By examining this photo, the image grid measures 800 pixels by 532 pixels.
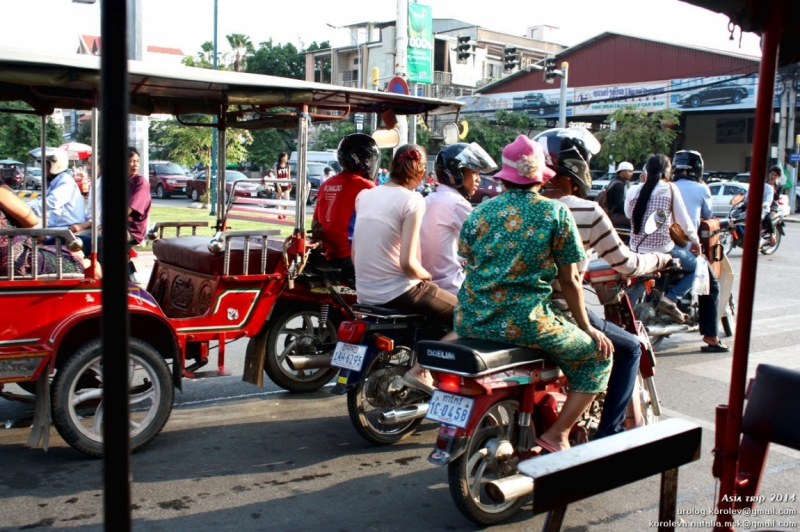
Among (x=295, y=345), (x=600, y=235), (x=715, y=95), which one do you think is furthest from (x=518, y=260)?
(x=715, y=95)

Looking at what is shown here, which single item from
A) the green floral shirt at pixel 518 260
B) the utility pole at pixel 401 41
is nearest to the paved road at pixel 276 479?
the green floral shirt at pixel 518 260

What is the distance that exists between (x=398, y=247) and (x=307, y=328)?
1489 mm

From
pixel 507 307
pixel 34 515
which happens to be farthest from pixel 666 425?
pixel 34 515

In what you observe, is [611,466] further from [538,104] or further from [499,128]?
[538,104]

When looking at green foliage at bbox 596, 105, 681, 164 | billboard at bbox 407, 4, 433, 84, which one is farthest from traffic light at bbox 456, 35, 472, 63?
green foliage at bbox 596, 105, 681, 164

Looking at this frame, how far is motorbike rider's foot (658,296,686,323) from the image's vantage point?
290 inches

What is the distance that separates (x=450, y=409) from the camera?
3.63m

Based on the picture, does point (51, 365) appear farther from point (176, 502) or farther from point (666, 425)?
point (666, 425)

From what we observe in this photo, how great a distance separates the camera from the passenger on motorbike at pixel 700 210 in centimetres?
757

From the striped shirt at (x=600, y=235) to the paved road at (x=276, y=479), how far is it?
1.24 m

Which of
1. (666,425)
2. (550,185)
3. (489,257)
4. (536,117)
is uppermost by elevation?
(536,117)

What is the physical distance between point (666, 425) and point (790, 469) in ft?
8.40

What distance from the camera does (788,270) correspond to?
44.6 feet

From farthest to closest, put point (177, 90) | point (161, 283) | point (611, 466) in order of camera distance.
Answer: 1. point (161, 283)
2. point (177, 90)
3. point (611, 466)
